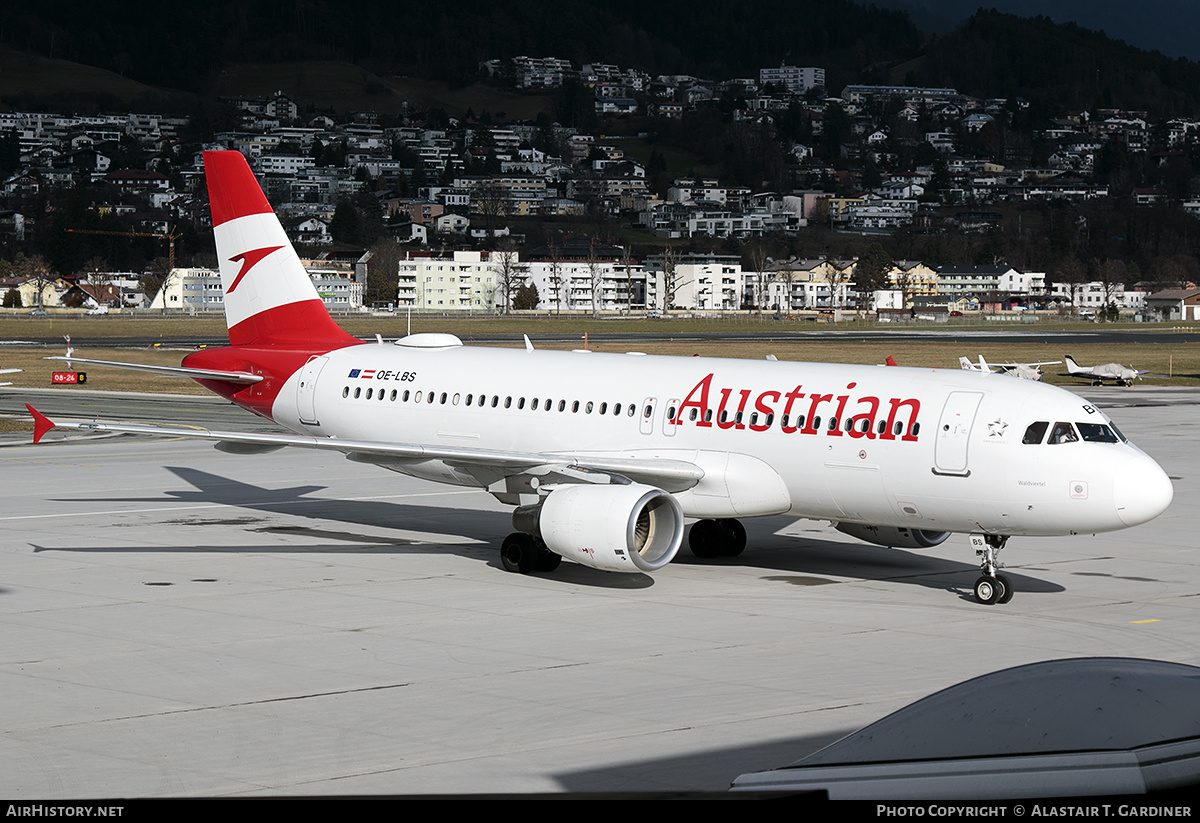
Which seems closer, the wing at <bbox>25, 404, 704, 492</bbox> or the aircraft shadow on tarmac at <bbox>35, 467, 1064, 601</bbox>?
the wing at <bbox>25, 404, 704, 492</bbox>

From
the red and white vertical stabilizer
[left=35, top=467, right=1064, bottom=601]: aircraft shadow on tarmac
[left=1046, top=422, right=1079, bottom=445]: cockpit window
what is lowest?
[left=35, top=467, right=1064, bottom=601]: aircraft shadow on tarmac

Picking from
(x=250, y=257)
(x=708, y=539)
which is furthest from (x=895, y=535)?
(x=250, y=257)

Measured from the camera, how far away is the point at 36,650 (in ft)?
58.5

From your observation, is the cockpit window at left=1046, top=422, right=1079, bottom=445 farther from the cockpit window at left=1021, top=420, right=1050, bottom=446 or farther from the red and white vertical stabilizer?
the red and white vertical stabilizer

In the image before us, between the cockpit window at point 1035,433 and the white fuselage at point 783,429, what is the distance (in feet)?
0.46

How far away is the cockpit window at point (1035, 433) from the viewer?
21.3 meters

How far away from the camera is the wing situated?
Answer: 23.5 metres

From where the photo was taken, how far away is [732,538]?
26.5 meters

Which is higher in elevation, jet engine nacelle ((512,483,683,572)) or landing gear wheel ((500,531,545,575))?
jet engine nacelle ((512,483,683,572))

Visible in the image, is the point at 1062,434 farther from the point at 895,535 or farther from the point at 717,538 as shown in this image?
the point at 717,538

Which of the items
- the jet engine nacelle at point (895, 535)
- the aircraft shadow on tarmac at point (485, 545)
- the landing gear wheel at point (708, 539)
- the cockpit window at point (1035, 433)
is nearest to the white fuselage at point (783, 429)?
the cockpit window at point (1035, 433)

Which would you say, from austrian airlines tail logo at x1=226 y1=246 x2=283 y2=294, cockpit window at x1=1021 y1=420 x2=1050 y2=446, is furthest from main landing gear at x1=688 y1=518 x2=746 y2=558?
austrian airlines tail logo at x1=226 y1=246 x2=283 y2=294

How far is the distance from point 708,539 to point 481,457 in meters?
5.01

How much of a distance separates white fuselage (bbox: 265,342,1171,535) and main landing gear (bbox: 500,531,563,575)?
1645mm
